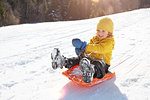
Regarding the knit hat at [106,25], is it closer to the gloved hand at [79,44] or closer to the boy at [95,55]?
the boy at [95,55]

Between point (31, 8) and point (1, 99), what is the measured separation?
103 feet

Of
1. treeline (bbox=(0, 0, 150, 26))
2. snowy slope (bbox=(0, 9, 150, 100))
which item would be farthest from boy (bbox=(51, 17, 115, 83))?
treeline (bbox=(0, 0, 150, 26))

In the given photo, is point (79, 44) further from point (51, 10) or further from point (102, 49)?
point (51, 10)

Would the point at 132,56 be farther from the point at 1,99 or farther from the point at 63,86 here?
the point at 1,99

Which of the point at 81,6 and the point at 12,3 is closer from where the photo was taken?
the point at 12,3

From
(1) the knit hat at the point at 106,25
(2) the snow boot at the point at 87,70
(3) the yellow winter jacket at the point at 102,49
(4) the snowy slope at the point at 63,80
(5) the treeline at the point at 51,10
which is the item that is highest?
(5) the treeline at the point at 51,10

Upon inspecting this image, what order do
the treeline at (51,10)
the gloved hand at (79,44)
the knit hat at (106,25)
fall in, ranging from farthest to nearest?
the treeline at (51,10)
the knit hat at (106,25)
the gloved hand at (79,44)

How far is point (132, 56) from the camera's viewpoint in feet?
12.0

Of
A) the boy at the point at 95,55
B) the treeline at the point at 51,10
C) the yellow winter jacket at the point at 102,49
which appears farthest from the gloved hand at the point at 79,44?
the treeline at the point at 51,10

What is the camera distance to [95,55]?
2.66 metres

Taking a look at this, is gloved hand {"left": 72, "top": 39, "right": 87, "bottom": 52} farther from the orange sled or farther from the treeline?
the treeline

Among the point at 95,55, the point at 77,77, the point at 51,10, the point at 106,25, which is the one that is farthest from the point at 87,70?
the point at 51,10

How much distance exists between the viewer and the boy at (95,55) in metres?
2.22

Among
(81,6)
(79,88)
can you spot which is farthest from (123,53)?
(81,6)
